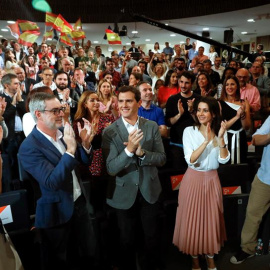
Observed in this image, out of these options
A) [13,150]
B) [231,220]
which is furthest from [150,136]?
[13,150]

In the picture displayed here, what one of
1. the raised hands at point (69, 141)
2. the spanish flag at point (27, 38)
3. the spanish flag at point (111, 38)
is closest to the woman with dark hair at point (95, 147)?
the raised hands at point (69, 141)

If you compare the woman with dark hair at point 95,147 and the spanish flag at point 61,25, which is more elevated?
the spanish flag at point 61,25

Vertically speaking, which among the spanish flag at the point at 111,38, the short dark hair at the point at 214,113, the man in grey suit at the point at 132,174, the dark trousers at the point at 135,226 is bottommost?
the dark trousers at the point at 135,226

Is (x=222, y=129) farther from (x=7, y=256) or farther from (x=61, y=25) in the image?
(x=61, y=25)

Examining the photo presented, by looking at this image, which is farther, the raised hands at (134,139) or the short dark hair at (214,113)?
the short dark hair at (214,113)

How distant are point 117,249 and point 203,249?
2.22ft

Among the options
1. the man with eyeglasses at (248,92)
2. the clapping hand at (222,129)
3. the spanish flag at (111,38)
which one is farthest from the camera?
the spanish flag at (111,38)

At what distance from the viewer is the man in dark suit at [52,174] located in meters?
1.61

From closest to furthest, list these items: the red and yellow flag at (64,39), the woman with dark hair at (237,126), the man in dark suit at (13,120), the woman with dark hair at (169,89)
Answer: the woman with dark hair at (237,126) → the man in dark suit at (13,120) → the woman with dark hair at (169,89) → the red and yellow flag at (64,39)

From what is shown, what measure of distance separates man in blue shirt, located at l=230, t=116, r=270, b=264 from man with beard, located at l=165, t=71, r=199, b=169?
2.99 feet

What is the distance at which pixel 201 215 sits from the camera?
2139mm

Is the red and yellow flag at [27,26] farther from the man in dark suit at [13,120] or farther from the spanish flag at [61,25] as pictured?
the man in dark suit at [13,120]

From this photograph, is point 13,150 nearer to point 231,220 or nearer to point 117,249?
point 117,249

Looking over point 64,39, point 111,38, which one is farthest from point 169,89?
point 111,38
